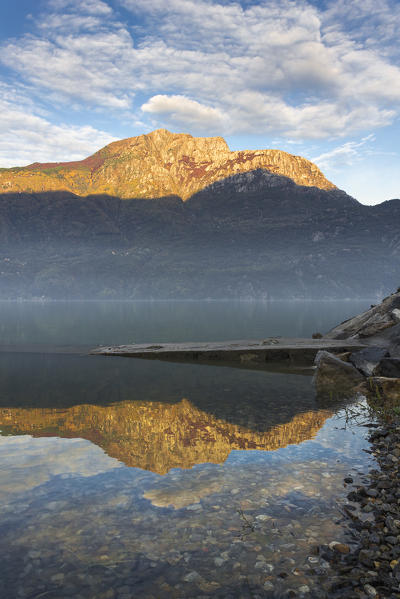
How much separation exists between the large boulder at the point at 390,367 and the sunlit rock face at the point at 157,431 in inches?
190

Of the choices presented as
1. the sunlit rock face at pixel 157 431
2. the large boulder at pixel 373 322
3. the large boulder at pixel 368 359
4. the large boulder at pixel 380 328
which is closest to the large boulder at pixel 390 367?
the large boulder at pixel 368 359

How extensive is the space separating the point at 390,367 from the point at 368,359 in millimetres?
2484

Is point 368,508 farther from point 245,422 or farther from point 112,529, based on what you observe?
point 245,422

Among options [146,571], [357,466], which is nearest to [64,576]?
[146,571]

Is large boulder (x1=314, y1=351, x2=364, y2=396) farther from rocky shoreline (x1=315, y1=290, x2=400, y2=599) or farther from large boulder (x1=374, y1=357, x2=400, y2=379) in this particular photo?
large boulder (x1=374, y1=357, x2=400, y2=379)

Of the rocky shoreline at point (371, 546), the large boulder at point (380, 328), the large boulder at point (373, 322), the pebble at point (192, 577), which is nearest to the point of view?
the rocky shoreline at point (371, 546)

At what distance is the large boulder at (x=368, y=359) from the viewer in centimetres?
2097

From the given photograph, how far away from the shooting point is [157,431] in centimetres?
1326

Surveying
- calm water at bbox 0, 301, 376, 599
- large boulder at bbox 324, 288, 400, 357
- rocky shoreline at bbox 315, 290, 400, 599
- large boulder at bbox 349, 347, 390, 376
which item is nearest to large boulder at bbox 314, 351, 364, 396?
rocky shoreline at bbox 315, 290, 400, 599

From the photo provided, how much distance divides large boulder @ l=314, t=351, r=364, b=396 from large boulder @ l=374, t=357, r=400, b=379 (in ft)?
5.59

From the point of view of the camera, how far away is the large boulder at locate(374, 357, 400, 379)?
61.6 ft

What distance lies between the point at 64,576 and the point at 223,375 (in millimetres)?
18995

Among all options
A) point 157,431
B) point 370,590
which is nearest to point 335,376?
point 157,431

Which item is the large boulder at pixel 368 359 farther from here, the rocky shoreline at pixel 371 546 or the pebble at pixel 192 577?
the pebble at pixel 192 577
